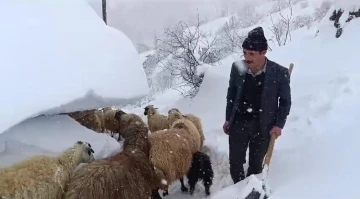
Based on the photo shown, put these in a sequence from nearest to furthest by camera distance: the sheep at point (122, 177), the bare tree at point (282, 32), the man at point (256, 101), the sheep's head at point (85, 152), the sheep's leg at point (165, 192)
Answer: the sheep at point (122, 177) < the man at point (256, 101) < the sheep's head at point (85, 152) < the sheep's leg at point (165, 192) < the bare tree at point (282, 32)

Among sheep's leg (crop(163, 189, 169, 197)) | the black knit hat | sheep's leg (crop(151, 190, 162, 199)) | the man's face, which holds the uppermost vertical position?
the black knit hat

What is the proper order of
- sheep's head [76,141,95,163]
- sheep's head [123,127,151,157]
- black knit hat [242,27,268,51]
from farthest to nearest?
sheep's head [123,127,151,157], sheep's head [76,141,95,163], black knit hat [242,27,268,51]

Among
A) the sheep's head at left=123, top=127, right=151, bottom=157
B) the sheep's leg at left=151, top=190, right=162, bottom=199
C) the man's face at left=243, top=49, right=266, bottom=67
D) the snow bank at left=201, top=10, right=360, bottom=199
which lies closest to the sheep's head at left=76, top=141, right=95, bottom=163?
the sheep's head at left=123, top=127, right=151, bottom=157

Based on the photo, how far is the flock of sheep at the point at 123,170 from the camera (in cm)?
423

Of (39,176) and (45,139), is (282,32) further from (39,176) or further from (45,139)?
(39,176)

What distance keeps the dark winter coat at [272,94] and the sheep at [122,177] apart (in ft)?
Result: 3.91

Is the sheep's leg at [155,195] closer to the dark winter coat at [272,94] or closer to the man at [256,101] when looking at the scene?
the man at [256,101]

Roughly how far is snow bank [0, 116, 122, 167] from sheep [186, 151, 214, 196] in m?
1.07

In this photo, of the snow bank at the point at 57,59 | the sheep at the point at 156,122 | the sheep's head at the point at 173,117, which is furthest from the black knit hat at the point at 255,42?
the sheep at the point at 156,122

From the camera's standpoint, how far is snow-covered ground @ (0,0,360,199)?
15.7 feet

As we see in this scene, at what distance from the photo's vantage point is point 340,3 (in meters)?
11.6

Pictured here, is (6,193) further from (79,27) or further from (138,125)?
(79,27)

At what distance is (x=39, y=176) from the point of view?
14.0 ft

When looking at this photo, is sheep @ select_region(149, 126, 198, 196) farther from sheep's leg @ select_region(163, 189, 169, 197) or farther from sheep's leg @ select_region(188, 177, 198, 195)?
sheep's leg @ select_region(188, 177, 198, 195)
